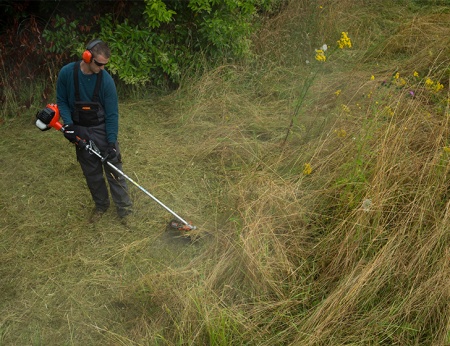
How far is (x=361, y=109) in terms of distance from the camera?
15.4 ft

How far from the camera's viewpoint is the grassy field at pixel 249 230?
291cm

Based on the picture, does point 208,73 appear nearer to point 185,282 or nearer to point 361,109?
point 361,109

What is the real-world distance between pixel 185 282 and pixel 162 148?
2.14m

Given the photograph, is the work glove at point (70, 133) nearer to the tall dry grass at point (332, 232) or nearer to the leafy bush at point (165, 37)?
the tall dry grass at point (332, 232)

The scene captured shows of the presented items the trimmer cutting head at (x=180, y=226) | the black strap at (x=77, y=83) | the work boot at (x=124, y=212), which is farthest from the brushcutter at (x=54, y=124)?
the trimmer cutting head at (x=180, y=226)

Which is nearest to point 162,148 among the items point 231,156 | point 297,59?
point 231,156

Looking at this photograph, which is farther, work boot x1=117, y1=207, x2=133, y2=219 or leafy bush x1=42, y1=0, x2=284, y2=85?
leafy bush x1=42, y1=0, x2=284, y2=85

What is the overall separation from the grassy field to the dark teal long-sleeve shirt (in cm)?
105

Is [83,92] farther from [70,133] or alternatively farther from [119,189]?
[119,189]

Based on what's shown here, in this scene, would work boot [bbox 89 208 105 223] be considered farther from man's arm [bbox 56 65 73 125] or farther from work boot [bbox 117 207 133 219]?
man's arm [bbox 56 65 73 125]

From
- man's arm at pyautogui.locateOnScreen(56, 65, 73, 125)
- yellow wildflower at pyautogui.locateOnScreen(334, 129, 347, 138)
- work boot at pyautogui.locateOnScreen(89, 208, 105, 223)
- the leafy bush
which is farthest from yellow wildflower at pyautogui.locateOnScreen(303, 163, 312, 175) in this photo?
the leafy bush

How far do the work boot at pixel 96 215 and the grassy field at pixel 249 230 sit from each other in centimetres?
7

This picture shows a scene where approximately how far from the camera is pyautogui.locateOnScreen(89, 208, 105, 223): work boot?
13.4ft

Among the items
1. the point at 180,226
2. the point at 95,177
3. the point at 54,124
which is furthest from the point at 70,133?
the point at 180,226
